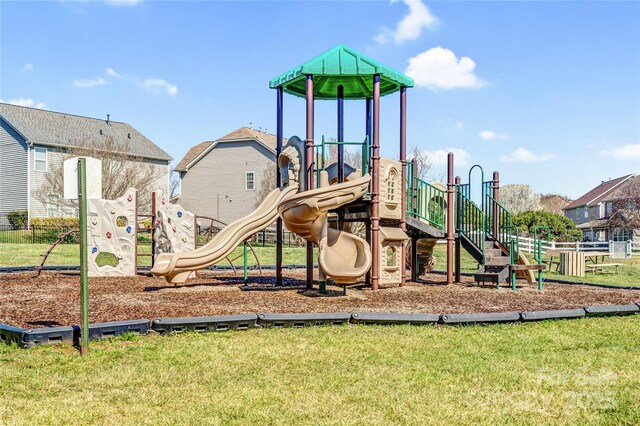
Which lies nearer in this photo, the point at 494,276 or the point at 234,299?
the point at 234,299

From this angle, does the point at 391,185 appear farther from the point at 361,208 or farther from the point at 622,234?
the point at 622,234

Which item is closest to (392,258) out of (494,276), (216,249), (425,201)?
(425,201)

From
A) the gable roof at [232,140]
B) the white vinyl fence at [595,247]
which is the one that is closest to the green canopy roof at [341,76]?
the white vinyl fence at [595,247]

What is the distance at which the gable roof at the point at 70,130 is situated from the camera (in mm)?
36094

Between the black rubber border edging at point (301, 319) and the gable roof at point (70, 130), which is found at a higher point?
the gable roof at point (70, 130)

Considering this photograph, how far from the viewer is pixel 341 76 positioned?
1338 cm

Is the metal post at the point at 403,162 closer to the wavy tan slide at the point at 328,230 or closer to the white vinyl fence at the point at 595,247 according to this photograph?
the wavy tan slide at the point at 328,230

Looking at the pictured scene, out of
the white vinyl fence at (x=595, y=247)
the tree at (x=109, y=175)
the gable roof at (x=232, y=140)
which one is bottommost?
the white vinyl fence at (x=595, y=247)

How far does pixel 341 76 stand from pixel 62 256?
16.1 meters

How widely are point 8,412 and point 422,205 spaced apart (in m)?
11.2

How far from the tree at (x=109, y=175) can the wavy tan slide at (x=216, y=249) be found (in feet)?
70.0

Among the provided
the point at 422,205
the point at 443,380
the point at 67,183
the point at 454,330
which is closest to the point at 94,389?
the point at 67,183

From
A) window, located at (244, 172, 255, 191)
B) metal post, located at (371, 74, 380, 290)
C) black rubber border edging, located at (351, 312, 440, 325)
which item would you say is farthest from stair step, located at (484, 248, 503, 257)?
window, located at (244, 172, 255, 191)

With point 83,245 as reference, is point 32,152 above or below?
above
